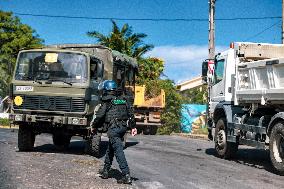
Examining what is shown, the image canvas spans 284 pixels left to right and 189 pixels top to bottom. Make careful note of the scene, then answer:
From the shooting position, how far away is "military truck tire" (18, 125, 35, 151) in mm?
12416

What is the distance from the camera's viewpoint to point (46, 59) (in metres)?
12.3

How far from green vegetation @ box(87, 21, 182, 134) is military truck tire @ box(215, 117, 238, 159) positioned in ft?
39.7

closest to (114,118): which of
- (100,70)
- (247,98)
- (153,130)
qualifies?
(247,98)

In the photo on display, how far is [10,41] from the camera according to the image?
4388 cm

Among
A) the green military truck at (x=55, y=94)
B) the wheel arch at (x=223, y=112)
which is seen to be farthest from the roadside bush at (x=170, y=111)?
the green military truck at (x=55, y=94)

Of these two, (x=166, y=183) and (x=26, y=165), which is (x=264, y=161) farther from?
(x=26, y=165)

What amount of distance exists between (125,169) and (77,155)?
4200mm

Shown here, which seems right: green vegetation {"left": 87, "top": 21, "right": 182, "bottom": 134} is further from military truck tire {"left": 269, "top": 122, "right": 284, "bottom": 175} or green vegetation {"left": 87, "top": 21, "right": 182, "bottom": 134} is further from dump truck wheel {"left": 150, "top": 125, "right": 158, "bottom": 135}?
military truck tire {"left": 269, "top": 122, "right": 284, "bottom": 175}

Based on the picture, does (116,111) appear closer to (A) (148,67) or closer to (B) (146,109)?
(B) (146,109)

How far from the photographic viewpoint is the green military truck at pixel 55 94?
1175 cm

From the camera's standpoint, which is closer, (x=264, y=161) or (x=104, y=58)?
(x=264, y=161)

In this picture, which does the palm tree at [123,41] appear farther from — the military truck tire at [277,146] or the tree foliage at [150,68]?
the military truck tire at [277,146]

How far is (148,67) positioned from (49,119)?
18.1m

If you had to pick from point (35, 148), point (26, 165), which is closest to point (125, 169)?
point (26, 165)
